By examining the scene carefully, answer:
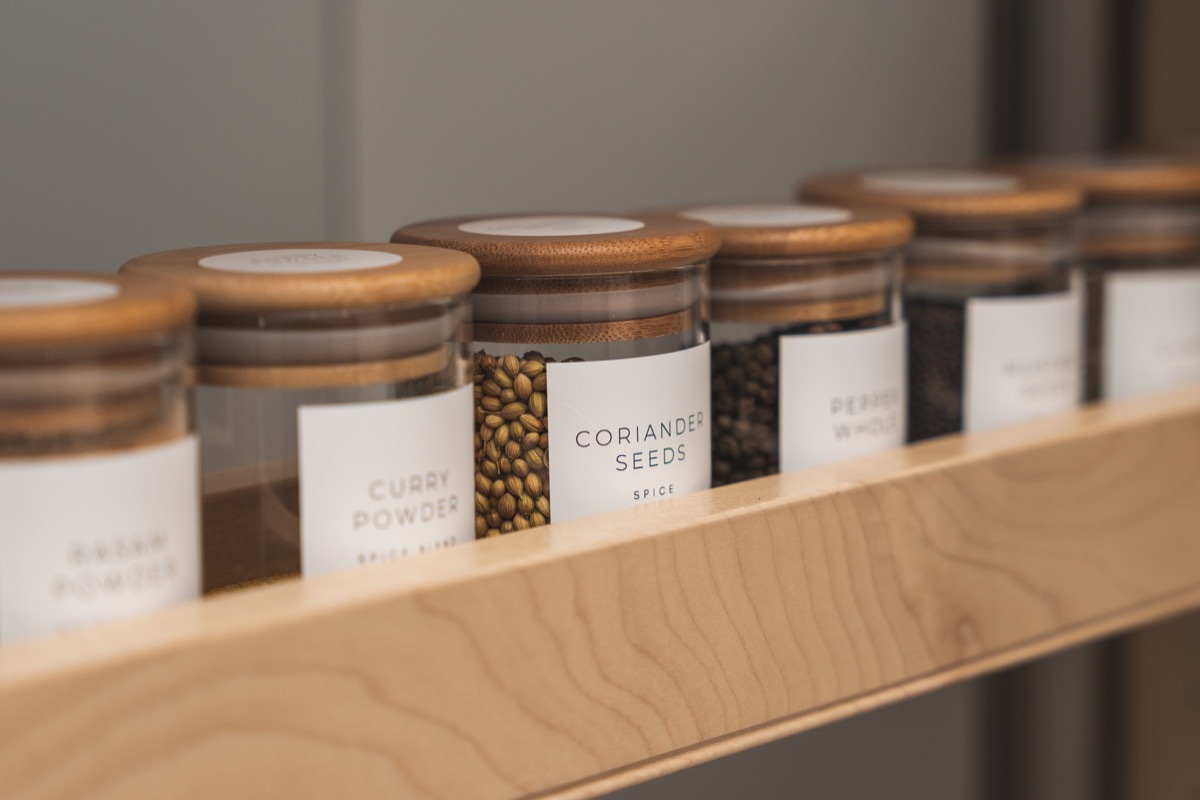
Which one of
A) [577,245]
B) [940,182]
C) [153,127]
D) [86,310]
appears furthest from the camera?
[940,182]

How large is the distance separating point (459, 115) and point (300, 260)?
222 mm

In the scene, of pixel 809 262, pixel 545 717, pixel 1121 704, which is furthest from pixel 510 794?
pixel 1121 704

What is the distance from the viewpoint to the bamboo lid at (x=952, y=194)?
57 centimetres

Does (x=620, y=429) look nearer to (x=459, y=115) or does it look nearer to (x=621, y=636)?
(x=621, y=636)

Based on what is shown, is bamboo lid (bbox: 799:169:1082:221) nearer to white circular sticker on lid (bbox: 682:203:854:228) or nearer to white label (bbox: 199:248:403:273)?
white circular sticker on lid (bbox: 682:203:854:228)

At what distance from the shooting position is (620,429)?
44 cm

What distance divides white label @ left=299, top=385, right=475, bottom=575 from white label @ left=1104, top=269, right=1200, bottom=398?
1.18 feet

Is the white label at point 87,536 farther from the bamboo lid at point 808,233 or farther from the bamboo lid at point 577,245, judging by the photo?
the bamboo lid at point 808,233

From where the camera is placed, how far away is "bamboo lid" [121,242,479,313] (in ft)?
1.23

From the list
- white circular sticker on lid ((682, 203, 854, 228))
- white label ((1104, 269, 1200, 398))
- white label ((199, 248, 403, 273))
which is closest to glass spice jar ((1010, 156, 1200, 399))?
white label ((1104, 269, 1200, 398))

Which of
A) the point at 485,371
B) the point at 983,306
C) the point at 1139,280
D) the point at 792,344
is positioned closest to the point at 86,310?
the point at 485,371

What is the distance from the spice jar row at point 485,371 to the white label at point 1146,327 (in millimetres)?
25

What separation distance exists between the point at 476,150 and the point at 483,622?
0.29m

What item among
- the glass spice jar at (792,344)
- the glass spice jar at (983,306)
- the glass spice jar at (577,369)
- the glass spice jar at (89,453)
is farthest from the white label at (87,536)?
the glass spice jar at (983,306)
